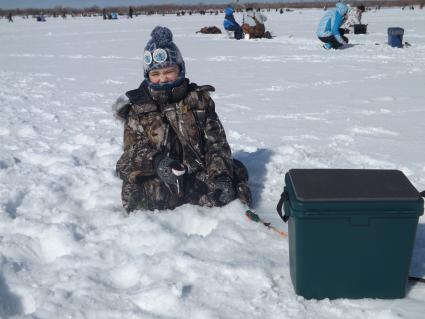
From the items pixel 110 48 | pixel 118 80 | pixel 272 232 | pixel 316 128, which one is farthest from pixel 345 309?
pixel 110 48

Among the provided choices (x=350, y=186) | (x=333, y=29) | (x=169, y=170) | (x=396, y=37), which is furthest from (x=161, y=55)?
(x=396, y=37)

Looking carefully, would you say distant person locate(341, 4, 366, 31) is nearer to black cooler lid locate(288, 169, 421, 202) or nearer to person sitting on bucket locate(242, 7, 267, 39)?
person sitting on bucket locate(242, 7, 267, 39)

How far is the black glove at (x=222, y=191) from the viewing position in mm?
3111

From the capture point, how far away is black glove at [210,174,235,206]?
3.11 metres

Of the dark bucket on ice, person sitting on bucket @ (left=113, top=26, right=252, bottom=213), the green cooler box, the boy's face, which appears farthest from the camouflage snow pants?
the dark bucket on ice

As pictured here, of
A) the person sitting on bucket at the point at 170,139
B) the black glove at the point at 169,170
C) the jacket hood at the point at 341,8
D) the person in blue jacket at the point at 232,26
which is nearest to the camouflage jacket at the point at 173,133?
the person sitting on bucket at the point at 170,139

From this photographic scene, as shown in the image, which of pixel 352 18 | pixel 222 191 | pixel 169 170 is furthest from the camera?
pixel 352 18

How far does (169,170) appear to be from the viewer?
9.45 ft

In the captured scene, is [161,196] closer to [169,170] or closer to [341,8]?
[169,170]

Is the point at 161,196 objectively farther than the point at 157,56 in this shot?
Yes

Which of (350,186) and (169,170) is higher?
(350,186)

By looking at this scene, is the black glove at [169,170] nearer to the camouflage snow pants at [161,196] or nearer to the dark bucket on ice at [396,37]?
the camouflage snow pants at [161,196]

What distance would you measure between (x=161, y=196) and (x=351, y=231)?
150 cm

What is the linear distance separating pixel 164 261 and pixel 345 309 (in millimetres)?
965
